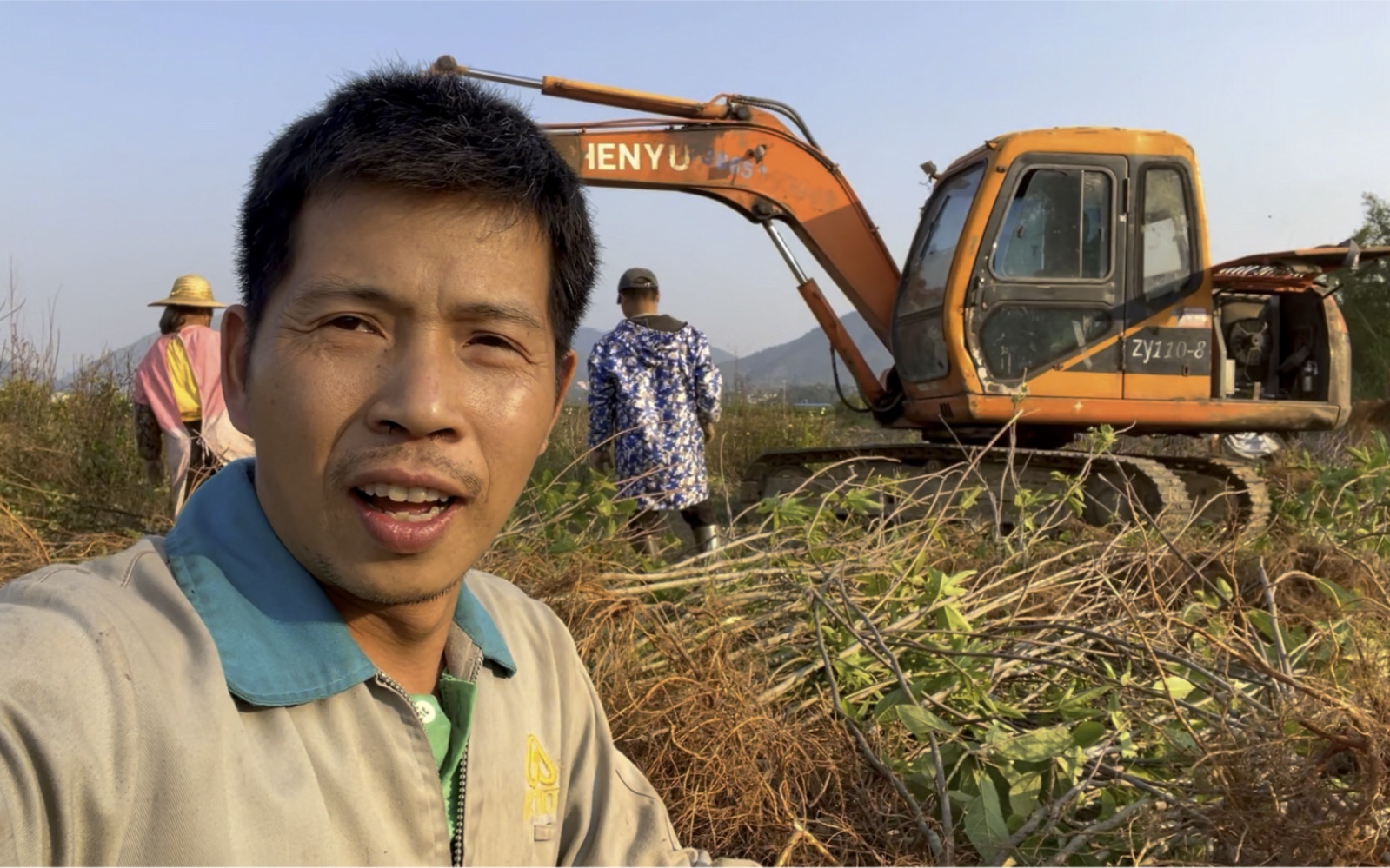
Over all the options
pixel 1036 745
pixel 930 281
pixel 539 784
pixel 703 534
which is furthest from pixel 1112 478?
pixel 539 784

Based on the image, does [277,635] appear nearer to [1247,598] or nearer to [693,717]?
[693,717]

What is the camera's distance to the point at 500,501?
1.31 meters

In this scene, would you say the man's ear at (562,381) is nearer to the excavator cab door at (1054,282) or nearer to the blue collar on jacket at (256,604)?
the blue collar on jacket at (256,604)

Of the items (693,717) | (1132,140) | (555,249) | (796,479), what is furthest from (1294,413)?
(555,249)

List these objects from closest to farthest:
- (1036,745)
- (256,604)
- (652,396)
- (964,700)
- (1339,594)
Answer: (256,604), (1036,745), (964,700), (1339,594), (652,396)

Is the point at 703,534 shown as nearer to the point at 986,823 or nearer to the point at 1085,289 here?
the point at 1085,289

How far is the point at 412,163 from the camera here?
48.2 inches

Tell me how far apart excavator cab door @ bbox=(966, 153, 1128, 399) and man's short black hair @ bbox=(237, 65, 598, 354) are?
6344mm

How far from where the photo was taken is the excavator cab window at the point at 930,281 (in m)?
7.66

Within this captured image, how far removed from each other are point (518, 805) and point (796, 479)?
746 cm

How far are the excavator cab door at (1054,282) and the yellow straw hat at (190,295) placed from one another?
4.86 metres

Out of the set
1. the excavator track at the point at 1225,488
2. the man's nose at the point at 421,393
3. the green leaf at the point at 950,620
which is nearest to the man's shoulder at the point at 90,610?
the man's nose at the point at 421,393

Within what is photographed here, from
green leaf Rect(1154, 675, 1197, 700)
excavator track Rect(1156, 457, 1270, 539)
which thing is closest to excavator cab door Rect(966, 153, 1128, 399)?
excavator track Rect(1156, 457, 1270, 539)

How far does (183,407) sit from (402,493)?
4714mm
